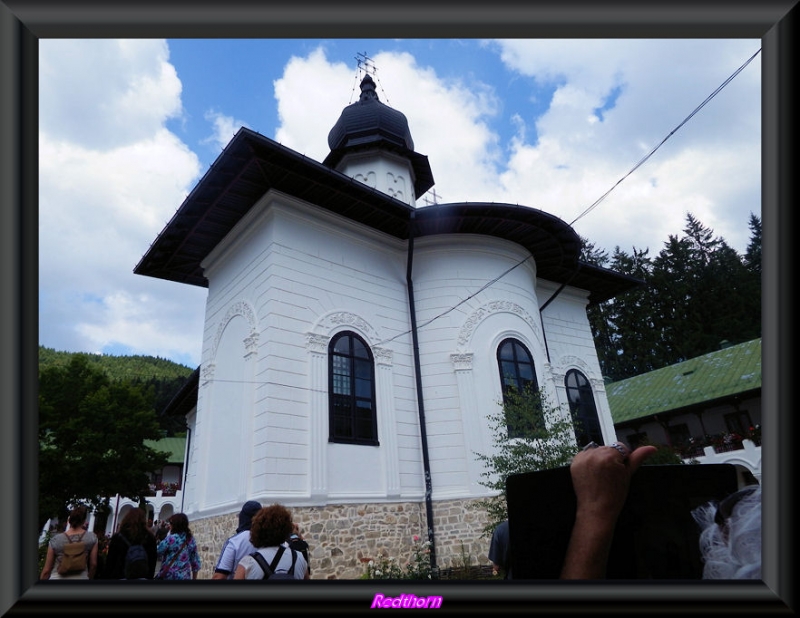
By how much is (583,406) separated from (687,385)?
271 inches

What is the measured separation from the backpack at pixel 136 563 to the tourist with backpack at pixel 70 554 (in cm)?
35

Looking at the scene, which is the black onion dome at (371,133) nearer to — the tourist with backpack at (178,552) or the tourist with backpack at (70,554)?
the tourist with backpack at (178,552)

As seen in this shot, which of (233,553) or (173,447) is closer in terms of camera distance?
(233,553)

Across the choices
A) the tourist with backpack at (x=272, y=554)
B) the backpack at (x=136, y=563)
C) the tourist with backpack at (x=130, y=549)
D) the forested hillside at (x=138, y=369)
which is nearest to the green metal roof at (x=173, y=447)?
the forested hillside at (x=138, y=369)

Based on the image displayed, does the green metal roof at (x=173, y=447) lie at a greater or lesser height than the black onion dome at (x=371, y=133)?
lesser

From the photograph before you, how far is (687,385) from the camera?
57.9 ft

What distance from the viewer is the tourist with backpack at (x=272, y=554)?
3.02 metres

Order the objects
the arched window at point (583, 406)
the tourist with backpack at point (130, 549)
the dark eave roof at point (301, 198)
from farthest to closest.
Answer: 1. the arched window at point (583, 406)
2. the dark eave roof at point (301, 198)
3. the tourist with backpack at point (130, 549)

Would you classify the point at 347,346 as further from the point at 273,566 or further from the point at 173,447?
the point at 173,447

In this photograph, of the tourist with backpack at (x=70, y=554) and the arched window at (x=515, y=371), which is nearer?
the tourist with backpack at (x=70, y=554)

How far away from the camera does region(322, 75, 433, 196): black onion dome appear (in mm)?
15211

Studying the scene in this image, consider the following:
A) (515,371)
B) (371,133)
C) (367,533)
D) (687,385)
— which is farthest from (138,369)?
(687,385)
